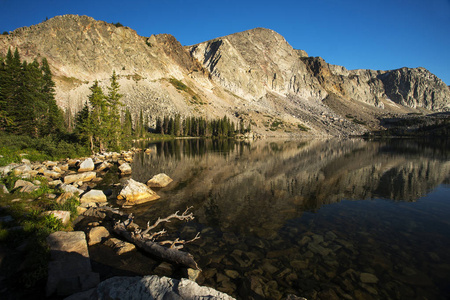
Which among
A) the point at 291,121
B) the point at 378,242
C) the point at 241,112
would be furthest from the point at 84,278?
the point at 291,121

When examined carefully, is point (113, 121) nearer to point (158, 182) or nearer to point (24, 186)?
point (158, 182)

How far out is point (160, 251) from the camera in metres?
8.52

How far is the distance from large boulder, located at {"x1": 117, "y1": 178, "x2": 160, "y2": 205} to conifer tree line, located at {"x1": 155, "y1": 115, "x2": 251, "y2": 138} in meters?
105

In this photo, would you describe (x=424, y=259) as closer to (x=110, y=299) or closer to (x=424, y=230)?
(x=424, y=230)

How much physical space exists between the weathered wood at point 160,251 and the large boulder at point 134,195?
17.0 feet

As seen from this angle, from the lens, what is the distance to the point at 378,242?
35.5 feet

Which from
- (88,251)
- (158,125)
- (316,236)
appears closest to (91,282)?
(88,251)

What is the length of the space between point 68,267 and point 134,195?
926 centimetres

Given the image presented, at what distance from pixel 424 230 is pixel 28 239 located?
19.3m

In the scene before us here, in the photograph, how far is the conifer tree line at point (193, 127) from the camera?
120 metres

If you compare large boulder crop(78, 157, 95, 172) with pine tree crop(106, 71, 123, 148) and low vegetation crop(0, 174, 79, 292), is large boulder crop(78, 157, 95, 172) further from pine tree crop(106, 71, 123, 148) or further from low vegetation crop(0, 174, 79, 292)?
pine tree crop(106, 71, 123, 148)

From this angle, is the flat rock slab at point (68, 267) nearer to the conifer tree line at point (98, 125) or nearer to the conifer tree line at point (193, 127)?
the conifer tree line at point (98, 125)

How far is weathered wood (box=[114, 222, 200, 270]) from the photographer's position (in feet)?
26.1

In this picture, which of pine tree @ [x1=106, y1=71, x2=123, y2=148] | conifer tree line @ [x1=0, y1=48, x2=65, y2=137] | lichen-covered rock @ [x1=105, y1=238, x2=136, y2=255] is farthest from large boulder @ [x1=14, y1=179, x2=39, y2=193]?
conifer tree line @ [x1=0, y1=48, x2=65, y2=137]
